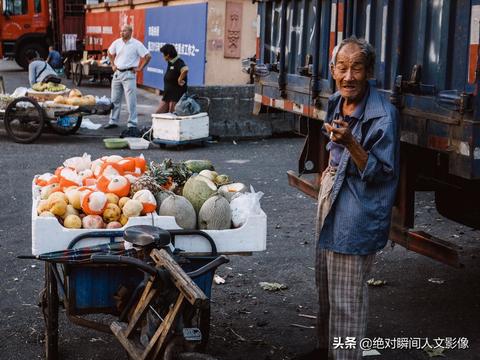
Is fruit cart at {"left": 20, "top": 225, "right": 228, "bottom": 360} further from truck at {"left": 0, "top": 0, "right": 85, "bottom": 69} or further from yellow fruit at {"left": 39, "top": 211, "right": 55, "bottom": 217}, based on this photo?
truck at {"left": 0, "top": 0, "right": 85, "bottom": 69}

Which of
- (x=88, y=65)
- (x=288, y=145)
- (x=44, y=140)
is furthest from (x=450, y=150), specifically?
(x=88, y=65)

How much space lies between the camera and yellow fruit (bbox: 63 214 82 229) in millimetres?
4281

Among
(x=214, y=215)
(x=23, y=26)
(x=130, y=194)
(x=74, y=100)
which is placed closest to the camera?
(x=214, y=215)

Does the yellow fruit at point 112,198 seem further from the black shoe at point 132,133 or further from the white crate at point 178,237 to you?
the black shoe at point 132,133

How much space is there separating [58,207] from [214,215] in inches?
34.3

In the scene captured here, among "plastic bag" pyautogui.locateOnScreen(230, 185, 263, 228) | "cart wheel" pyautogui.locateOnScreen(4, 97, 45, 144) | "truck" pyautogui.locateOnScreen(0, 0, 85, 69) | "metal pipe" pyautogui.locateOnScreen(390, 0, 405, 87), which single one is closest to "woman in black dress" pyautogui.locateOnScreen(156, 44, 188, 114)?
"cart wheel" pyautogui.locateOnScreen(4, 97, 45, 144)

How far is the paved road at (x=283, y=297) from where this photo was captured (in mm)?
4938

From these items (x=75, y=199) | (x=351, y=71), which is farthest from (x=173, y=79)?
(x=351, y=71)

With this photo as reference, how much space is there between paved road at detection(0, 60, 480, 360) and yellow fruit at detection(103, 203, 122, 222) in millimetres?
946

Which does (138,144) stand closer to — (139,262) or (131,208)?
(131,208)

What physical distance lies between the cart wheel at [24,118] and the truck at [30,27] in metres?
17.7

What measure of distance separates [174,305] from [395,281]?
3.18m

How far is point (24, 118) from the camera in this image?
13.3 metres

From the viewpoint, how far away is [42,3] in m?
31.1
